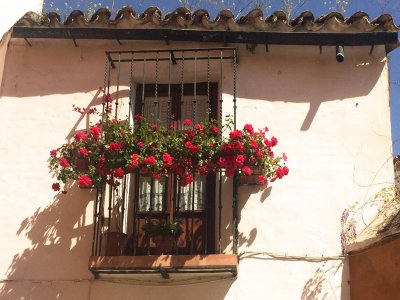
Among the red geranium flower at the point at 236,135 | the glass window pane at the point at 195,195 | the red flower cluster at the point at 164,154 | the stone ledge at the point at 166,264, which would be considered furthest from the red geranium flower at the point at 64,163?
the red geranium flower at the point at 236,135

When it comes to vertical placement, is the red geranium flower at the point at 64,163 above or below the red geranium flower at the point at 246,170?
above

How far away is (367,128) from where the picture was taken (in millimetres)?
6035

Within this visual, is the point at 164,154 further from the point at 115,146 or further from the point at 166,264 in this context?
the point at 166,264

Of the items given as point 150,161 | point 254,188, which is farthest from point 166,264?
point 254,188

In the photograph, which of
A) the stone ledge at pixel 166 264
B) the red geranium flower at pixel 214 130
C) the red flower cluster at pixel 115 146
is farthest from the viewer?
the red geranium flower at pixel 214 130

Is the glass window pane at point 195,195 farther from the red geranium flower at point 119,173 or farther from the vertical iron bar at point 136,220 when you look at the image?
the red geranium flower at point 119,173

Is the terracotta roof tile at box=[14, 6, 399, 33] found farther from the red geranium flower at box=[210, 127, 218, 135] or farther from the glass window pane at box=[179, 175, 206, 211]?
the glass window pane at box=[179, 175, 206, 211]

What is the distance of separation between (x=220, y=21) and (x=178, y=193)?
71.9 inches

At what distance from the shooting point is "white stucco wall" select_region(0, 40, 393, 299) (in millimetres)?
5555

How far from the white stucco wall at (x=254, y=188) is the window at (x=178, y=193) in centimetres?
20

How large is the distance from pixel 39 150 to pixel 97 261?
1.44 m

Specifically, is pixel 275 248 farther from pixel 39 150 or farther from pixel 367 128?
pixel 39 150

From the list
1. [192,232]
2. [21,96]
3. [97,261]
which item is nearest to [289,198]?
[192,232]

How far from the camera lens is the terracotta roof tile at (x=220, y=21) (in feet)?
20.7
